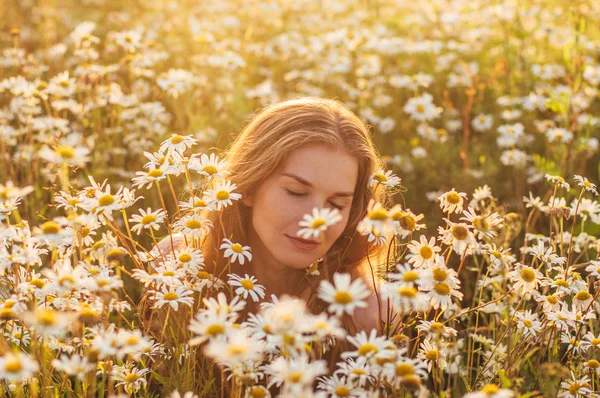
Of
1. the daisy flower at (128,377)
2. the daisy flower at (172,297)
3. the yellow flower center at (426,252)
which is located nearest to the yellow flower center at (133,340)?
the daisy flower at (172,297)

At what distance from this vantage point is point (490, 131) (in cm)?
565

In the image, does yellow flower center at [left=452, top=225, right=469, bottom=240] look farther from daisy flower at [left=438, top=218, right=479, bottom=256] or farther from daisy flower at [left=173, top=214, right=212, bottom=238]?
daisy flower at [left=173, top=214, right=212, bottom=238]

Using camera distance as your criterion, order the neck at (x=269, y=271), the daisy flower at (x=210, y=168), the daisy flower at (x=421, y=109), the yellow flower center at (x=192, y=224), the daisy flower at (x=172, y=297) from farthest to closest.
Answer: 1. the daisy flower at (x=421, y=109)
2. the neck at (x=269, y=271)
3. the daisy flower at (x=210, y=168)
4. the yellow flower center at (x=192, y=224)
5. the daisy flower at (x=172, y=297)

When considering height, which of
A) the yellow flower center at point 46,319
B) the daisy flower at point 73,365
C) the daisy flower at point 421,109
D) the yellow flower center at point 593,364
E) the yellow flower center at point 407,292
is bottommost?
the yellow flower center at point 593,364

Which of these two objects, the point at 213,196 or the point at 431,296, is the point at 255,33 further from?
the point at 431,296

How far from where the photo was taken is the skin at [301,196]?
247 centimetres

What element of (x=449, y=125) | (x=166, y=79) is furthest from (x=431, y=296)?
(x=449, y=125)

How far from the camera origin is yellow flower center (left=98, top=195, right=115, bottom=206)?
6.85 ft

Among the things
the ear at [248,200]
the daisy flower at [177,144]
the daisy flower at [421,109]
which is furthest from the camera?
the daisy flower at [421,109]

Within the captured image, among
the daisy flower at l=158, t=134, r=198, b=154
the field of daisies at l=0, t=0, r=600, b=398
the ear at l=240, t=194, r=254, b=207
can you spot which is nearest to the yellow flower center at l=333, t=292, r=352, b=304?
the field of daisies at l=0, t=0, r=600, b=398

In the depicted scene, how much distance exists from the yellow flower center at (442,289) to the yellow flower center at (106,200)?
40.5 inches

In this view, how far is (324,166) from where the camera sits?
8.39 ft

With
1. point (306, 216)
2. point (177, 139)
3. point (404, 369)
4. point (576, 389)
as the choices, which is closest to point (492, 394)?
point (404, 369)

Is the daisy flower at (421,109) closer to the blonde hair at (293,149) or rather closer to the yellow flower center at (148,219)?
the blonde hair at (293,149)
